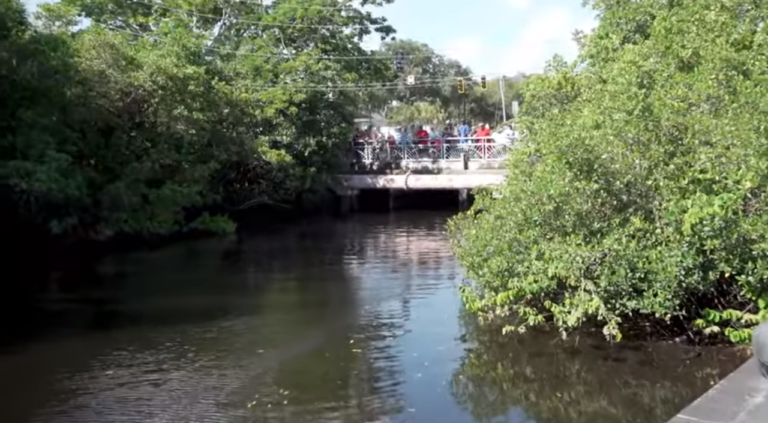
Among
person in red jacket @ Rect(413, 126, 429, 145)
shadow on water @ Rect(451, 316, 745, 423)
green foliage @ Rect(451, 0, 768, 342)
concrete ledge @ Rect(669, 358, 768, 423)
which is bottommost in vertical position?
shadow on water @ Rect(451, 316, 745, 423)

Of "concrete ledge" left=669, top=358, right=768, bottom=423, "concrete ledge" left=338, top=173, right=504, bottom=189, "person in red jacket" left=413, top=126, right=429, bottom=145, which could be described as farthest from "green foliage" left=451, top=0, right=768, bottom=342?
"person in red jacket" left=413, top=126, right=429, bottom=145

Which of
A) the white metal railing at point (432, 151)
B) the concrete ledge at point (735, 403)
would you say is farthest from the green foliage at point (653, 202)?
the white metal railing at point (432, 151)

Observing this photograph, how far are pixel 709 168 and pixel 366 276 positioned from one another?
11.3 metres

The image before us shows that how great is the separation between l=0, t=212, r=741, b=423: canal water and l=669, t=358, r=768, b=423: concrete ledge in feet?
14.8

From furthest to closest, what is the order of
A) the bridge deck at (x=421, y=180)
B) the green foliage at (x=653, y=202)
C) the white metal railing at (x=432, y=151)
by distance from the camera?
the white metal railing at (x=432, y=151) < the bridge deck at (x=421, y=180) < the green foliage at (x=653, y=202)

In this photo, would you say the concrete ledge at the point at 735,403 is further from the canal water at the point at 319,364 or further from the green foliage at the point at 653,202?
the canal water at the point at 319,364

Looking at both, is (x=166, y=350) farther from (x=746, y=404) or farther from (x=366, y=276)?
(x=746, y=404)

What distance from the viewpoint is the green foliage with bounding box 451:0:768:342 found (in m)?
10.8

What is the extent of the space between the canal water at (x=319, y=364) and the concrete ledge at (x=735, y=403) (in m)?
A: 4.51

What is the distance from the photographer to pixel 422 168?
126ft

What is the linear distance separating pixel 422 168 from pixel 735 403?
32994mm

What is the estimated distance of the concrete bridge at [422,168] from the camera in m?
36.7

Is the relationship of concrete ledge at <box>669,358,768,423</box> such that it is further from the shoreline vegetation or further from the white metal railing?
the white metal railing

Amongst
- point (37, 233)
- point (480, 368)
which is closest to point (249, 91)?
point (37, 233)
